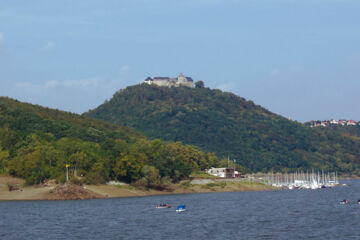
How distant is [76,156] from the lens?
14412cm

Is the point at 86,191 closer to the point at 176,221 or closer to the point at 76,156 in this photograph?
the point at 76,156

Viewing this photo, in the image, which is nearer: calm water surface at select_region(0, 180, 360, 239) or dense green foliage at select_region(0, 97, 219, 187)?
calm water surface at select_region(0, 180, 360, 239)

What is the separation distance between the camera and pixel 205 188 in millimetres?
167625

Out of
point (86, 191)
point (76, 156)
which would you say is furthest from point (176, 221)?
point (76, 156)

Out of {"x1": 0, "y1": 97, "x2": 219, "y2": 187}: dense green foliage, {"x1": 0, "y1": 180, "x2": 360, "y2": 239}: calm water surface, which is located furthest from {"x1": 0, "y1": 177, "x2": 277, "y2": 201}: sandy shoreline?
{"x1": 0, "y1": 180, "x2": 360, "y2": 239}: calm water surface

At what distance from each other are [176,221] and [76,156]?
209 feet

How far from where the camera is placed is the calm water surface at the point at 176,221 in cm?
7088

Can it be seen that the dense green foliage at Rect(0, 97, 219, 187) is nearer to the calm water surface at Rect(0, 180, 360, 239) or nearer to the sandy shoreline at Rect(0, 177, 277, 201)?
the sandy shoreline at Rect(0, 177, 277, 201)

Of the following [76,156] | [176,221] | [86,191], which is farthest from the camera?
[76,156]

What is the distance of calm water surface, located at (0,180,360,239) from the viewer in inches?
2790

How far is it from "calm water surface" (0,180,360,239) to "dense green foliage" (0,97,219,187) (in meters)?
24.4

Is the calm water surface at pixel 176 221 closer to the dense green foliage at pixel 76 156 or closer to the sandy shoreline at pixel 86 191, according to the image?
the sandy shoreline at pixel 86 191

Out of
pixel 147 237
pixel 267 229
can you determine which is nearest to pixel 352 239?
pixel 267 229

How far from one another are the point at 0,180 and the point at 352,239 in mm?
91681
